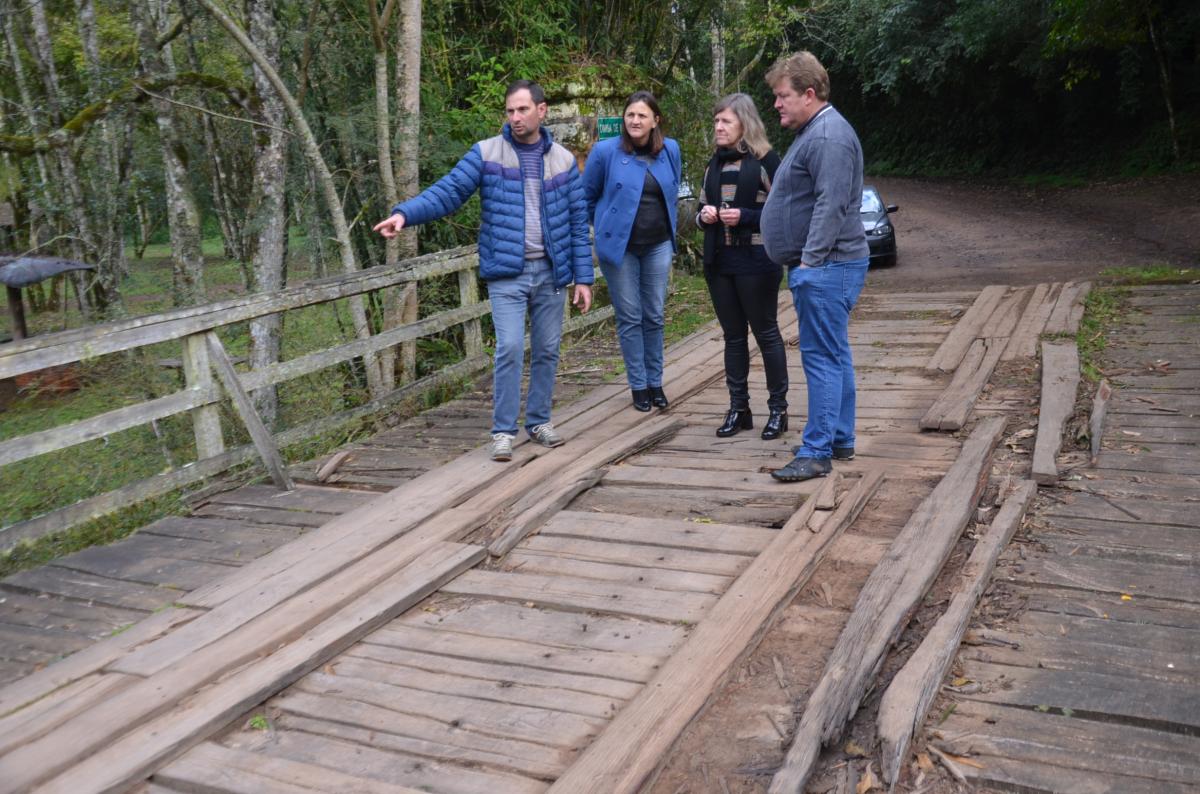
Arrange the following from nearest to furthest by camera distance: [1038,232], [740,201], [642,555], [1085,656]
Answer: [1085,656]
[642,555]
[740,201]
[1038,232]

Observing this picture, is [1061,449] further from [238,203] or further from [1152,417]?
[238,203]

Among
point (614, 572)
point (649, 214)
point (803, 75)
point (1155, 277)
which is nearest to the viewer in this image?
point (614, 572)

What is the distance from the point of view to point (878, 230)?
1802 cm

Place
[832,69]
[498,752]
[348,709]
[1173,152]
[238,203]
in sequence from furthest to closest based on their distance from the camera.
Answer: [832,69] → [1173,152] → [238,203] → [348,709] → [498,752]

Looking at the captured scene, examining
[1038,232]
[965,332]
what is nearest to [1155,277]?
[965,332]

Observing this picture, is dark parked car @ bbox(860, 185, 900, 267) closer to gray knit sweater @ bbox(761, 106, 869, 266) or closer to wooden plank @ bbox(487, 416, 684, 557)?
wooden plank @ bbox(487, 416, 684, 557)

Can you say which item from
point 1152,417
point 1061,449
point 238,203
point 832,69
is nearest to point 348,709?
point 1061,449

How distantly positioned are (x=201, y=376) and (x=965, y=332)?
6077mm

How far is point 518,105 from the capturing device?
19.9 ft

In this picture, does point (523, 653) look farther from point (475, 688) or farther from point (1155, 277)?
point (1155, 277)

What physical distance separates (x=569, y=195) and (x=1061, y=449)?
3.17 m

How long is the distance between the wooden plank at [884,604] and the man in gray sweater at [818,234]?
74cm

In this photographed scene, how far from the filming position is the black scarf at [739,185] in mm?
6355

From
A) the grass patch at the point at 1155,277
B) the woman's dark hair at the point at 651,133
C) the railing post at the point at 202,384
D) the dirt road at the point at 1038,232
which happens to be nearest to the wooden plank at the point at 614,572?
the railing post at the point at 202,384
